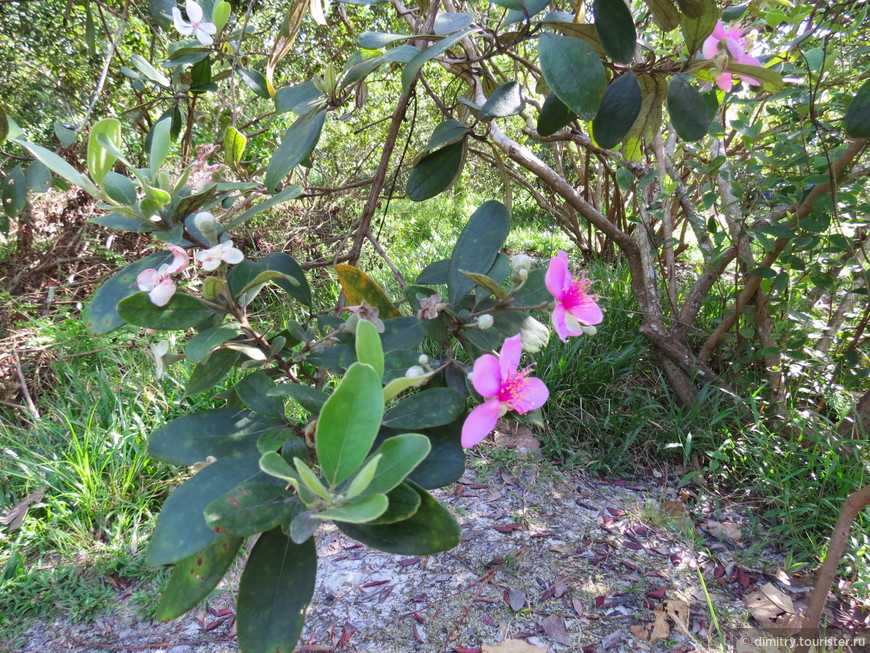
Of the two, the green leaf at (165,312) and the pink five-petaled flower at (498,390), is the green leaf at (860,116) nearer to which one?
the pink five-petaled flower at (498,390)

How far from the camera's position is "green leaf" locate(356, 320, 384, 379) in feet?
1.34

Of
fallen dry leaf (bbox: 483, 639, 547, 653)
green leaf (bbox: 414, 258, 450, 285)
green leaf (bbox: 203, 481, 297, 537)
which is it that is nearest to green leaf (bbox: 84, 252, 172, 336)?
green leaf (bbox: 203, 481, 297, 537)

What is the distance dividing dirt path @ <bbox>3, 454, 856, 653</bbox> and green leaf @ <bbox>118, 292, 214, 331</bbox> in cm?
97

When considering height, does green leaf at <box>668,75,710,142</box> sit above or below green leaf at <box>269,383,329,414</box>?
above

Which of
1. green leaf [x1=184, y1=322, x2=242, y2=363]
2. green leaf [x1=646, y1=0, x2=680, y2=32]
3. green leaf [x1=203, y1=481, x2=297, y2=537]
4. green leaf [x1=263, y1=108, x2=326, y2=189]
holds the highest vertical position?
green leaf [x1=646, y1=0, x2=680, y2=32]

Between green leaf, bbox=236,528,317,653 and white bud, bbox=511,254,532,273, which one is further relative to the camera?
white bud, bbox=511,254,532,273

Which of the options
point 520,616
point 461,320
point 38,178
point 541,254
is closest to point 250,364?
point 461,320

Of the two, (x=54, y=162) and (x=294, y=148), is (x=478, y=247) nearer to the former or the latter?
(x=294, y=148)

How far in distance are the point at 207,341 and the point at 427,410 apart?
0.26m

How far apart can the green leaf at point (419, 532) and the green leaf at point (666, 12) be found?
2.31 ft

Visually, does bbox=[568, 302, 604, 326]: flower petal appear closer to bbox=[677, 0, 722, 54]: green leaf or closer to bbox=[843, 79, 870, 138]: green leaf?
bbox=[677, 0, 722, 54]: green leaf

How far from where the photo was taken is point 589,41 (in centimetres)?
75

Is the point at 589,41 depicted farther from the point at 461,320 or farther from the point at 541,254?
the point at 541,254

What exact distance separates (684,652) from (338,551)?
0.94 meters
